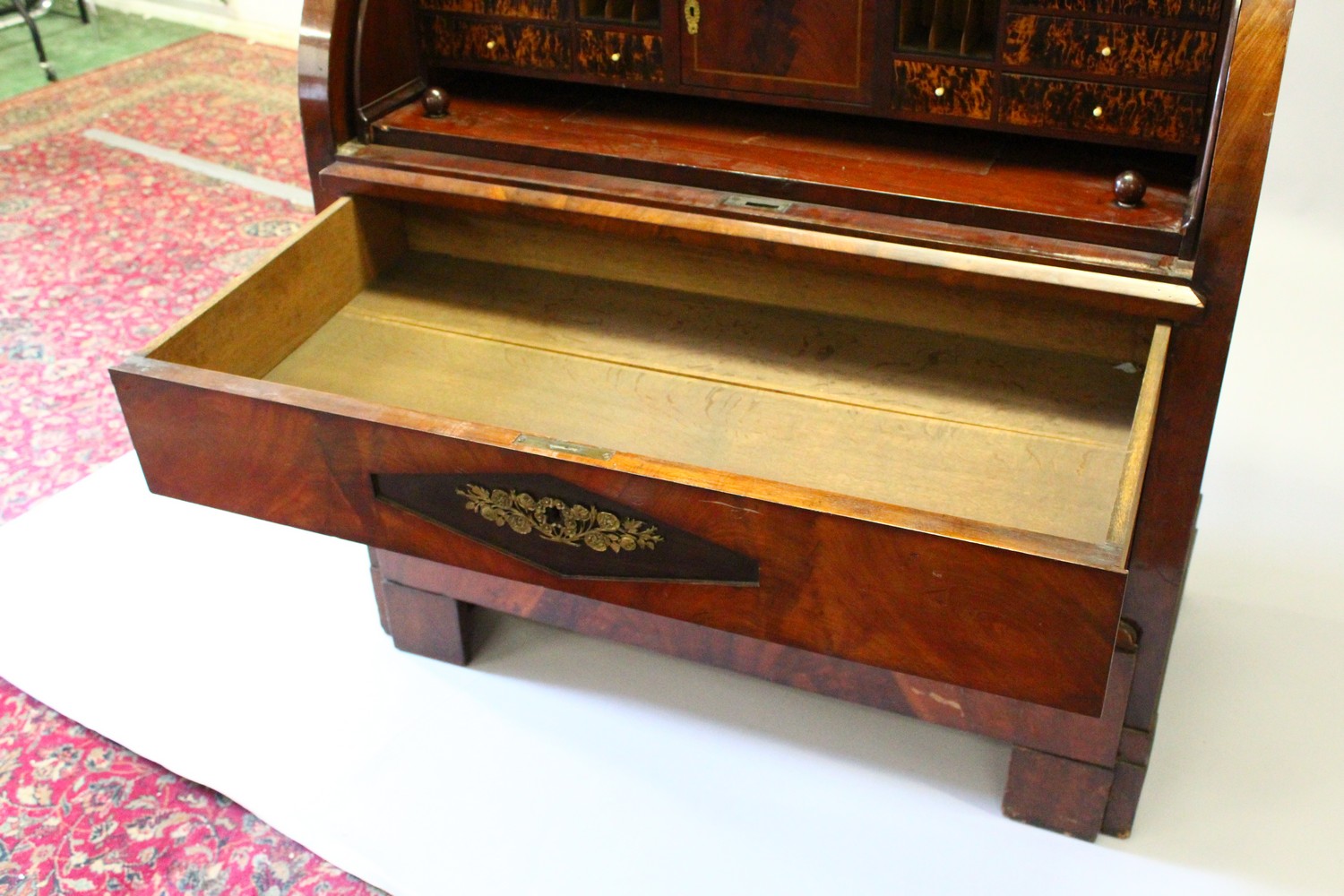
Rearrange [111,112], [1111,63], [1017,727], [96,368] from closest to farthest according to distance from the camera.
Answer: [1111,63] → [1017,727] → [96,368] → [111,112]

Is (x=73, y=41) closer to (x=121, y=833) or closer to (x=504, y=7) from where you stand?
(x=504, y=7)

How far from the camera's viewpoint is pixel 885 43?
4.99 feet

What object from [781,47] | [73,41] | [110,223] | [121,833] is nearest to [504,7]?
[781,47]

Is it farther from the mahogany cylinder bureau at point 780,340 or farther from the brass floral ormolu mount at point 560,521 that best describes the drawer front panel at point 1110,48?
the brass floral ormolu mount at point 560,521

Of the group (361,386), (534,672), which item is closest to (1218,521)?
(534,672)

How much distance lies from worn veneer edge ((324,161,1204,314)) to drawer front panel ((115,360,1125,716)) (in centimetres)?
38

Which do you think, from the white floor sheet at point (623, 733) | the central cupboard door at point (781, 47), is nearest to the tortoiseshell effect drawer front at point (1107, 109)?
the central cupboard door at point (781, 47)

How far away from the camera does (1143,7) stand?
1398 mm

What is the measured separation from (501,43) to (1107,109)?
733 mm

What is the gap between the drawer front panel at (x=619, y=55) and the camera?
64.7 inches

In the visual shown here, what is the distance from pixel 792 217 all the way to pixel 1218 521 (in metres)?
0.97

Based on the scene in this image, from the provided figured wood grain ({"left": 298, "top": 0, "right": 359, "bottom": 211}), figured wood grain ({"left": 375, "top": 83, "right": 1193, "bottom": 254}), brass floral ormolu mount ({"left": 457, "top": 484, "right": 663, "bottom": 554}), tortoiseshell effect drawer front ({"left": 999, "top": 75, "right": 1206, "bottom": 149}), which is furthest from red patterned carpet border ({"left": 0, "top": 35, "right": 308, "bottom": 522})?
tortoiseshell effect drawer front ({"left": 999, "top": 75, "right": 1206, "bottom": 149})

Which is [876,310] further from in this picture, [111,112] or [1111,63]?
[111,112]

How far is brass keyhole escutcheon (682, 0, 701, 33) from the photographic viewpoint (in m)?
1.59
